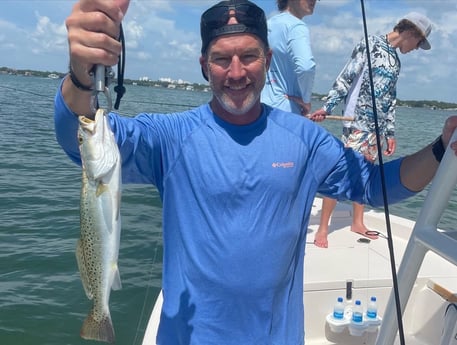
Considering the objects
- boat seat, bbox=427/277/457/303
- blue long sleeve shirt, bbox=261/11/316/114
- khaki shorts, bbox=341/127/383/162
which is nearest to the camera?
boat seat, bbox=427/277/457/303

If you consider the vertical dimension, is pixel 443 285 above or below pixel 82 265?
below

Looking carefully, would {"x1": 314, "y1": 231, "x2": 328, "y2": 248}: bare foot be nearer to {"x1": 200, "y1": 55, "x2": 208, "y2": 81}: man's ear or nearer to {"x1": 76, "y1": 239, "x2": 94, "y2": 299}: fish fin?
{"x1": 200, "y1": 55, "x2": 208, "y2": 81}: man's ear

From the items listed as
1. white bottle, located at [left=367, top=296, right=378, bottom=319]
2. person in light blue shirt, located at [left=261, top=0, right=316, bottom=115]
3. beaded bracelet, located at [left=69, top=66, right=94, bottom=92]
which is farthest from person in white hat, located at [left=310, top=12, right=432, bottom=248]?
beaded bracelet, located at [left=69, top=66, right=94, bottom=92]

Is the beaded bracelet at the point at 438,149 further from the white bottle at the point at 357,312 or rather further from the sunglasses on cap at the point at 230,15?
the white bottle at the point at 357,312

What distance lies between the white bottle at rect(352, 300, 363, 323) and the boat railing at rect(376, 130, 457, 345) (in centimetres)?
176

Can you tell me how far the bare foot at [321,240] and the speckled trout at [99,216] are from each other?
3.28 meters

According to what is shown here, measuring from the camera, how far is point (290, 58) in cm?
463

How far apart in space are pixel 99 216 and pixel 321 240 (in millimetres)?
3470

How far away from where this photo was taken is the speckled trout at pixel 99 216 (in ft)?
5.71

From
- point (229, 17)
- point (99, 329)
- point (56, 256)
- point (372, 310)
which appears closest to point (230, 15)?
point (229, 17)

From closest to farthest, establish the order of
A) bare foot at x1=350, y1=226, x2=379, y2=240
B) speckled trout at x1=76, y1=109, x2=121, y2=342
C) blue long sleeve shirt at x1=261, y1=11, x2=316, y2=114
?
1. speckled trout at x1=76, y1=109, x2=121, y2=342
2. blue long sleeve shirt at x1=261, y1=11, x2=316, y2=114
3. bare foot at x1=350, y1=226, x2=379, y2=240

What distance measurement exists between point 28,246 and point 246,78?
21.5 ft

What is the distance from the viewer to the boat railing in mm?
1882

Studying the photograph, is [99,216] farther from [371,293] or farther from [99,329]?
[371,293]
